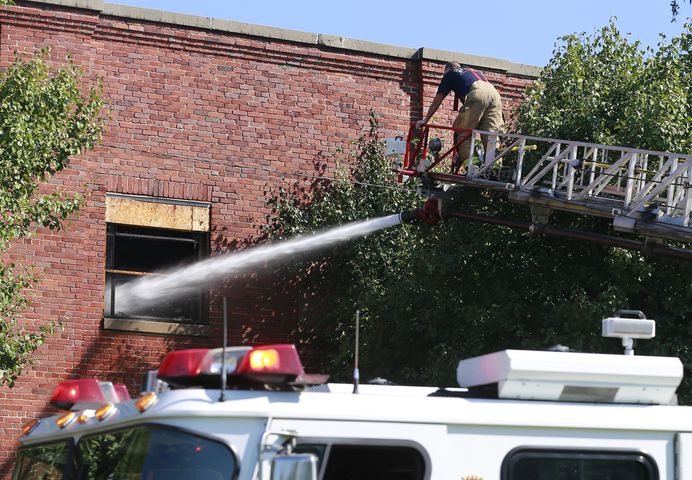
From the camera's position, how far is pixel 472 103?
44.5 ft

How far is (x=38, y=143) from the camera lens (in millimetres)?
12000

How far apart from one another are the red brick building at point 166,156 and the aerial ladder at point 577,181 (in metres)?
2.63

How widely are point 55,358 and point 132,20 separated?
4.65 meters

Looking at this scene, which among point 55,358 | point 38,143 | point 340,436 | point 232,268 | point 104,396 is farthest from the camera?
point 232,268

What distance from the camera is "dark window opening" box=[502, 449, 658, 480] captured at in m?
4.98

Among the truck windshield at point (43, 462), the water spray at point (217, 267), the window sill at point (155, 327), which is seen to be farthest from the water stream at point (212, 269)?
the truck windshield at point (43, 462)

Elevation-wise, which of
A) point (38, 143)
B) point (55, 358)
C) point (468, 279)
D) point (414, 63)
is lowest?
point (55, 358)

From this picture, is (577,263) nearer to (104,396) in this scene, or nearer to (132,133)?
(132,133)

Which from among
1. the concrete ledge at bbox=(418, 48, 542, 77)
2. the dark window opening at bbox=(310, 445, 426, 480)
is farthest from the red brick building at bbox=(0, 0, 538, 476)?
the dark window opening at bbox=(310, 445, 426, 480)

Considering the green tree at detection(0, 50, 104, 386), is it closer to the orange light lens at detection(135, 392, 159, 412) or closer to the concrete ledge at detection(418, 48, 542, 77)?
the concrete ledge at detection(418, 48, 542, 77)

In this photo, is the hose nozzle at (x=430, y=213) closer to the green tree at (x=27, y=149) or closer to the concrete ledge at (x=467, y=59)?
the green tree at (x=27, y=149)

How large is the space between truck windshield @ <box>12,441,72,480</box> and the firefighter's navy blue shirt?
8.79m

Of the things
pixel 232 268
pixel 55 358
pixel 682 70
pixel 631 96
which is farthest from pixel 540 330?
pixel 55 358

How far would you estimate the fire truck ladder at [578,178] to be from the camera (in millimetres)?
11180
